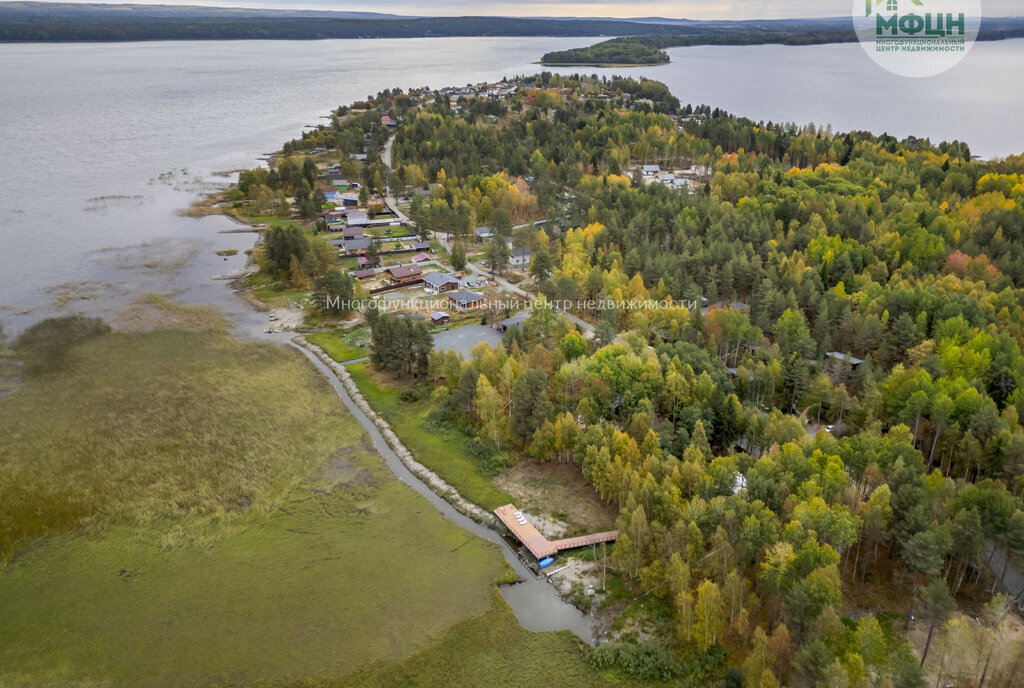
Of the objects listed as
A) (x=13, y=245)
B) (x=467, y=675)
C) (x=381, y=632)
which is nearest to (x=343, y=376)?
(x=381, y=632)

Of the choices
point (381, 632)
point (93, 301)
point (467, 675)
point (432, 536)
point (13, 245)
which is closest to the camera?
point (467, 675)

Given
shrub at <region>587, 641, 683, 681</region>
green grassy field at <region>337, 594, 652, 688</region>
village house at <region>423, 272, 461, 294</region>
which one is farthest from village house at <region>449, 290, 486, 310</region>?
shrub at <region>587, 641, 683, 681</region>

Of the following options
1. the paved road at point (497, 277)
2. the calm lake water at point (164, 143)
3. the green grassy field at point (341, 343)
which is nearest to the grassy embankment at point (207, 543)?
the green grassy field at point (341, 343)

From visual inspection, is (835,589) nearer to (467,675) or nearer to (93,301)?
(467,675)

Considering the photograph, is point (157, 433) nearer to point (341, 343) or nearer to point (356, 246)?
point (341, 343)

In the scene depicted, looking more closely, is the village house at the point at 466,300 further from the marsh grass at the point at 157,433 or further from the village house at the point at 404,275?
the marsh grass at the point at 157,433

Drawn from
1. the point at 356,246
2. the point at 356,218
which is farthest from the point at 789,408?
the point at 356,218
